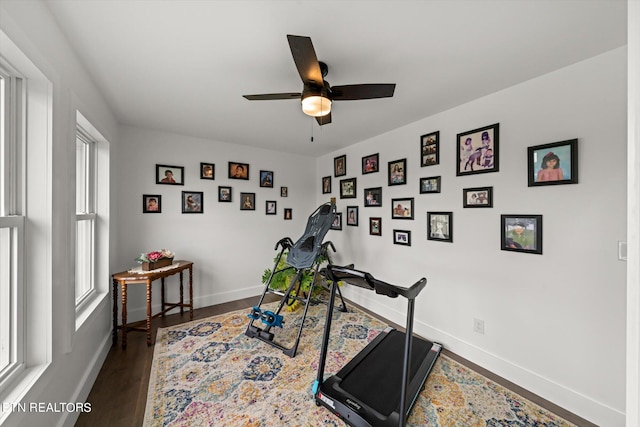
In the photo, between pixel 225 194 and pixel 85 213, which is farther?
pixel 225 194

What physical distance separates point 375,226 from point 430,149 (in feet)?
4.06

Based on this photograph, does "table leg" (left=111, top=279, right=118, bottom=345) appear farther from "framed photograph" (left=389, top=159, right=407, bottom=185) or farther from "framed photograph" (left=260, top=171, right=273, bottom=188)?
"framed photograph" (left=389, top=159, right=407, bottom=185)

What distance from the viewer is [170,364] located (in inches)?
86.5

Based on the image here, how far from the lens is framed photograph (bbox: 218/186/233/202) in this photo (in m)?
3.66

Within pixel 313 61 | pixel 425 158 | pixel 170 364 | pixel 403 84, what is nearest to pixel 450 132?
pixel 425 158

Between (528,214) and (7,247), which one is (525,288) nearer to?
(528,214)

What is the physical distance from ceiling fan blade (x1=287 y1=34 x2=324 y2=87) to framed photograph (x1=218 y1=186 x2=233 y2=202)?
8.34 feet

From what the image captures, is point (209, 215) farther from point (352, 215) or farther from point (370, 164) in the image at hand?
point (370, 164)

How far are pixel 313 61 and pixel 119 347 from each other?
321cm

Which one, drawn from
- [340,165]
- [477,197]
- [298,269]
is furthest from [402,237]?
[340,165]

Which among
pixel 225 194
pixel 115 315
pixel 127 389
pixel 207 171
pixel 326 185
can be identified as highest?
pixel 207 171

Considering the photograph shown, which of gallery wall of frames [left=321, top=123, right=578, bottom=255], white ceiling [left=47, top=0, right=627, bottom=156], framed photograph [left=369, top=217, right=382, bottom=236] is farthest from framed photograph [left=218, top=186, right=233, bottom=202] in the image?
framed photograph [left=369, top=217, right=382, bottom=236]

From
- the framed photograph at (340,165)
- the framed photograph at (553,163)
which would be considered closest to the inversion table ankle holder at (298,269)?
the framed photograph at (340,165)

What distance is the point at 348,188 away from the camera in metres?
3.88
